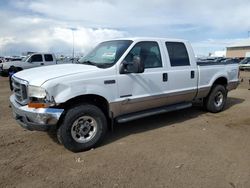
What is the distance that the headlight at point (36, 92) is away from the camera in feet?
13.8

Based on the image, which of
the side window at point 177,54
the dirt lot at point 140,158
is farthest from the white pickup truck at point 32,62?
the side window at point 177,54

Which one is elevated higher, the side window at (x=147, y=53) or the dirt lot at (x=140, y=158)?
the side window at (x=147, y=53)

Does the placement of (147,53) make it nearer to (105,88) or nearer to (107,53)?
(107,53)

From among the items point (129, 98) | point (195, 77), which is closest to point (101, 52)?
point (129, 98)

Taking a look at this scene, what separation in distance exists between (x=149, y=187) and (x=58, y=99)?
1.94 meters

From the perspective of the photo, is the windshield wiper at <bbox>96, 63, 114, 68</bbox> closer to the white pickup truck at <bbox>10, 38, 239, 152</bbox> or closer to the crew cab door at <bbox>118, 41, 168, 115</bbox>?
the white pickup truck at <bbox>10, 38, 239, 152</bbox>

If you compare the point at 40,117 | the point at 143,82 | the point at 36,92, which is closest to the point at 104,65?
the point at 143,82

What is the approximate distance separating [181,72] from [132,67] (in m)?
1.61

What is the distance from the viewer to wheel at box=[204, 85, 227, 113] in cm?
736

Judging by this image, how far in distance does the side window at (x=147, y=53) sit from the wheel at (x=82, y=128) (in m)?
1.32

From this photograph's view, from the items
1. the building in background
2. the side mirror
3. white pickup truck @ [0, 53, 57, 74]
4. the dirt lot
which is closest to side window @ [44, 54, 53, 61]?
white pickup truck @ [0, 53, 57, 74]

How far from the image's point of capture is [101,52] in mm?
5699

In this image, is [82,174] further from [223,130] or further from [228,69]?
[228,69]

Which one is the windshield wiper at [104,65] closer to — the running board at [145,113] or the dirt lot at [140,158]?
the running board at [145,113]
